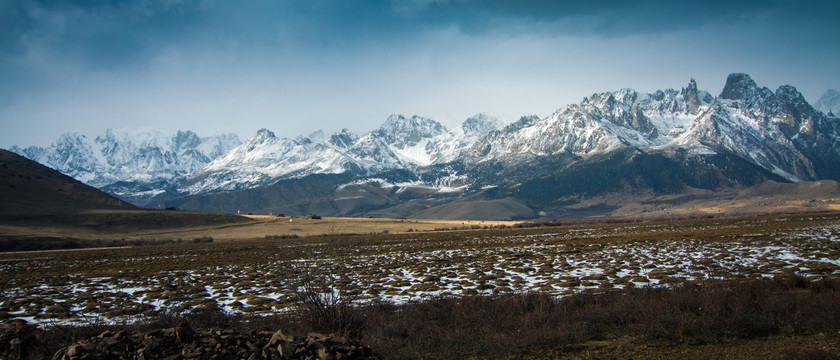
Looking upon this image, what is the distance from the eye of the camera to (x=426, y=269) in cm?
2389

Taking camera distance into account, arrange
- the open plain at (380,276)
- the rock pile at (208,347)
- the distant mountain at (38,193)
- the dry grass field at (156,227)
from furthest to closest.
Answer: the distant mountain at (38,193) < the dry grass field at (156,227) < the open plain at (380,276) < the rock pile at (208,347)

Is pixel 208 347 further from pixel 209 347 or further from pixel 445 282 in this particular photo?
pixel 445 282

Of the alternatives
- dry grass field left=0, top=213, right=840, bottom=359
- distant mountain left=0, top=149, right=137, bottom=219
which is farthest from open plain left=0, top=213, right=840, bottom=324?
distant mountain left=0, top=149, right=137, bottom=219

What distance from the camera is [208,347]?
7699 millimetres

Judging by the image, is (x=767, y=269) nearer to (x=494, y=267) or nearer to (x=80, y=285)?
(x=494, y=267)

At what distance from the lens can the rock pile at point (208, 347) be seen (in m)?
7.42

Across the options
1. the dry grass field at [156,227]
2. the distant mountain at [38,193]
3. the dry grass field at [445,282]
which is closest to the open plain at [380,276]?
the dry grass field at [445,282]

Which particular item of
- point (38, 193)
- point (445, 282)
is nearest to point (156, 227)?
point (38, 193)

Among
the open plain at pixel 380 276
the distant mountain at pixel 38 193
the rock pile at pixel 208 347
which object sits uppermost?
the distant mountain at pixel 38 193

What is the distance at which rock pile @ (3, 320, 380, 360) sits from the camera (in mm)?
7418

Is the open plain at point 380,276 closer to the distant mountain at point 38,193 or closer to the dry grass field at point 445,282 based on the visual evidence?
the dry grass field at point 445,282

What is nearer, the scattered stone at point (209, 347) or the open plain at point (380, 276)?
the scattered stone at point (209, 347)

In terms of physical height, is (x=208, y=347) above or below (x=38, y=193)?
below

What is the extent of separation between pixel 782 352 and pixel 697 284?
6.94 meters
